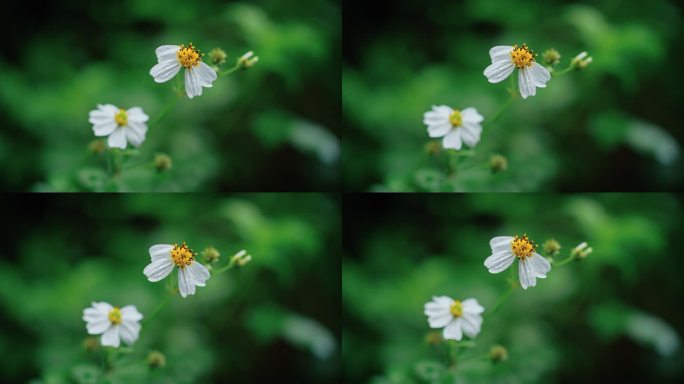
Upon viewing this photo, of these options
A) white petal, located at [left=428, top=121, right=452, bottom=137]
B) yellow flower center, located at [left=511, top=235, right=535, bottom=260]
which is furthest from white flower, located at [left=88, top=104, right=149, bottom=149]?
yellow flower center, located at [left=511, top=235, right=535, bottom=260]

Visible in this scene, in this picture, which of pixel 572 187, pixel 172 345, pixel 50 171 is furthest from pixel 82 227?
pixel 572 187

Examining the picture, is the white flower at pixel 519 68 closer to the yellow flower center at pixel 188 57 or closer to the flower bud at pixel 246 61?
the flower bud at pixel 246 61

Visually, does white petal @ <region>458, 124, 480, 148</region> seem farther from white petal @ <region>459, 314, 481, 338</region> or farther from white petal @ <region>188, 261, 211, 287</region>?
white petal @ <region>188, 261, 211, 287</region>

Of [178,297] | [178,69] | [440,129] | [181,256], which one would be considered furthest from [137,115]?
[440,129]

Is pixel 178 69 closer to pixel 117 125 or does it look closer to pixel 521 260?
pixel 117 125

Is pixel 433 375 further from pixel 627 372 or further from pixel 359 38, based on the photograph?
pixel 359 38
